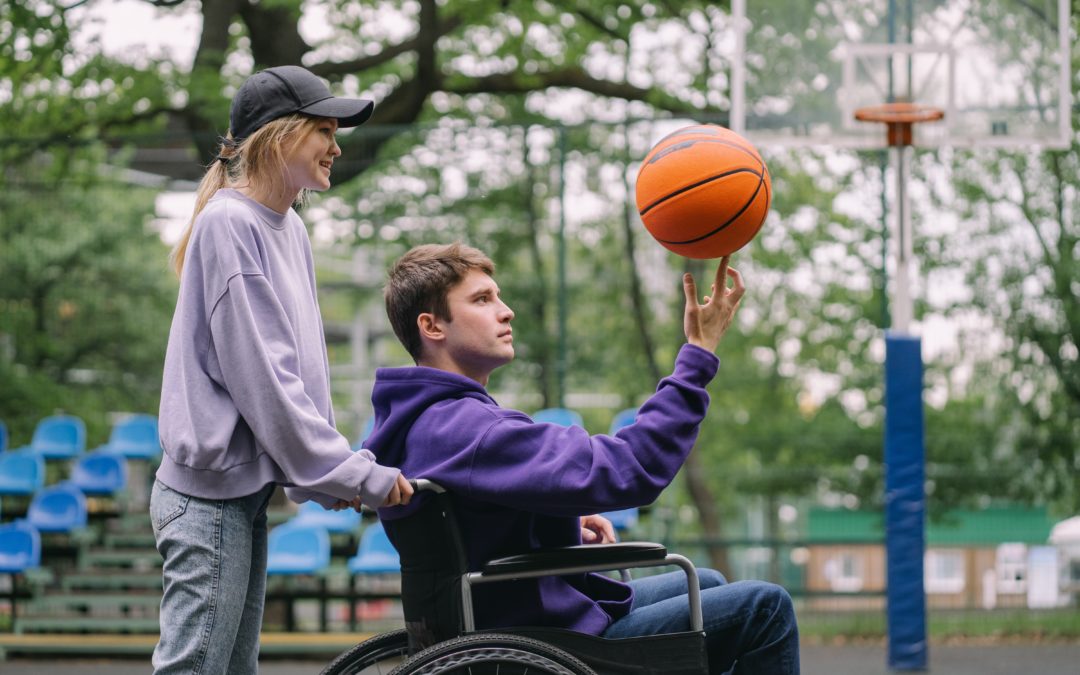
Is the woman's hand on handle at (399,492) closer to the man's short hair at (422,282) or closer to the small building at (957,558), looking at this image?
the man's short hair at (422,282)

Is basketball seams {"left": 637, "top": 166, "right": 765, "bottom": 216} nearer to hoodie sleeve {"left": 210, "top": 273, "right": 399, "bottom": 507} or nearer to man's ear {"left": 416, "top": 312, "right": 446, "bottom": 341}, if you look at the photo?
man's ear {"left": 416, "top": 312, "right": 446, "bottom": 341}

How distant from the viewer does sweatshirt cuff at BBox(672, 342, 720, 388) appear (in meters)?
2.70

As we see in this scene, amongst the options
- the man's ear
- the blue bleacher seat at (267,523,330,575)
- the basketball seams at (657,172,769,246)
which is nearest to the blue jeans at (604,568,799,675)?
the man's ear

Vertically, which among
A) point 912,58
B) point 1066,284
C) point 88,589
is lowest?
point 88,589

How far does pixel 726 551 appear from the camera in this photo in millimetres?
8844

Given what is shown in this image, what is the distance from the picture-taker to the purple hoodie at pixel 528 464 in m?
2.61

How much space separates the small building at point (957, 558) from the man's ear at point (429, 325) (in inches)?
217

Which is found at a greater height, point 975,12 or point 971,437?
point 975,12

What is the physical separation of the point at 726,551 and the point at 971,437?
1758mm

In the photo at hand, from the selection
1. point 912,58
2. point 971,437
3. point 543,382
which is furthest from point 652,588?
point 971,437

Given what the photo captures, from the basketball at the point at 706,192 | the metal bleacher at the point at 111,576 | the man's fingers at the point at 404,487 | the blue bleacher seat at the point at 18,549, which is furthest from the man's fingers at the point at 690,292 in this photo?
the blue bleacher seat at the point at 18,549

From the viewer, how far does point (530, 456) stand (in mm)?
2635

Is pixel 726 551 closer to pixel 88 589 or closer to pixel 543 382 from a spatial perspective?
pixel 543 382

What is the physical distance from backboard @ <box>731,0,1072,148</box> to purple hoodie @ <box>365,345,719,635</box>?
4.38m
